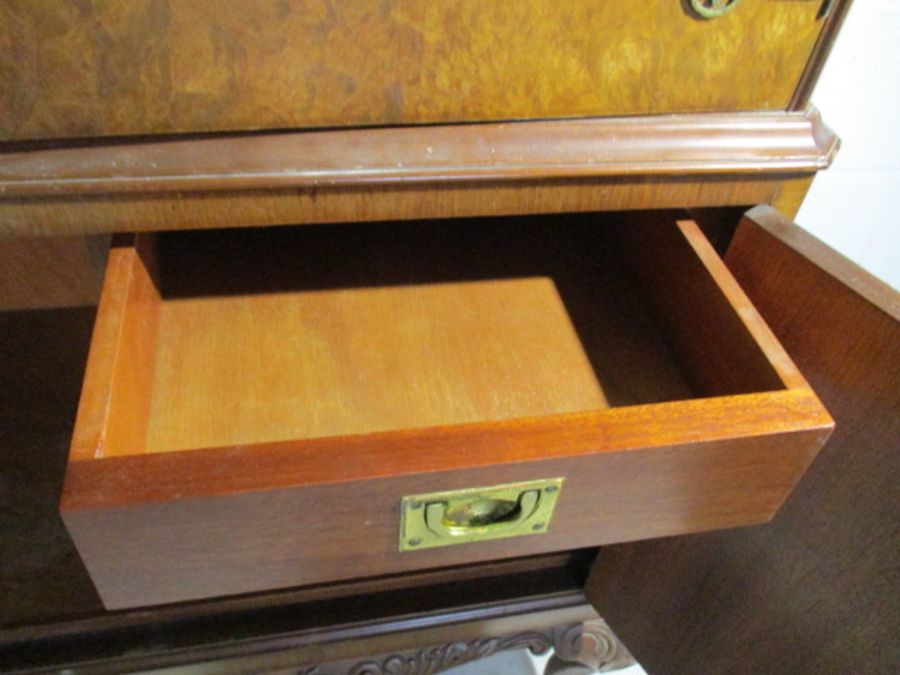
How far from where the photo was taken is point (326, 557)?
38cm

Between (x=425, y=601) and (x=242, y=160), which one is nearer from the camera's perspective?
(x=242, y=160)

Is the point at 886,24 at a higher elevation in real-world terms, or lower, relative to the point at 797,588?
higher

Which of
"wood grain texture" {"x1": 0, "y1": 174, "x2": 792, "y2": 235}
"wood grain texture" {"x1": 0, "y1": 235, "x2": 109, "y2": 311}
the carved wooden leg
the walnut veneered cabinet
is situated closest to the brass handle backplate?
the walnut veneered cabinet

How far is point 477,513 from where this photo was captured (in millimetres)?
393

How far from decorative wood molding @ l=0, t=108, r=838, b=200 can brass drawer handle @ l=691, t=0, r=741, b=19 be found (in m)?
0.06

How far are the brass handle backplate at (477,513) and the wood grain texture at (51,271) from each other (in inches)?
12.0

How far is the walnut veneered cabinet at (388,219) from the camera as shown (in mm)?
342

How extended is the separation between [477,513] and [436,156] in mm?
192

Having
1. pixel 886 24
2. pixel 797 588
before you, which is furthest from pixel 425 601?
pixel 886 24

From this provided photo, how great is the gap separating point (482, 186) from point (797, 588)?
1.13 ft

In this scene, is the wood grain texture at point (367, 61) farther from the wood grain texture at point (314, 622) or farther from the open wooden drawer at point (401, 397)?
the wood grain texture at point (314, 622)

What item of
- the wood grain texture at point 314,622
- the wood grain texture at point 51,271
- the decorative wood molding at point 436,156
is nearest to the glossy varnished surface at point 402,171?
the decorative wood molding at point 436,156

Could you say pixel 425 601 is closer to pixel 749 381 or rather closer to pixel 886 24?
pixel 749 381

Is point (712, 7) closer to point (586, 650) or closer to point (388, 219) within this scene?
point (388, 219)
